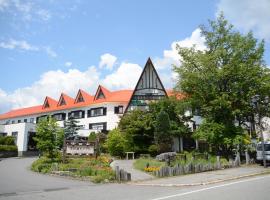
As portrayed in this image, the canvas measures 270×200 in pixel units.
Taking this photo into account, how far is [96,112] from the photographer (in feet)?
165

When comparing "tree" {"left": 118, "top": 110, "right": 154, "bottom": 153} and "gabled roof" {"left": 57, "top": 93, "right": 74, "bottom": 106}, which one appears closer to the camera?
"tree" {"left": 118, "top": 110, "right": 154, "bottom": 153}

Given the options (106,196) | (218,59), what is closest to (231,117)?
(218,59)

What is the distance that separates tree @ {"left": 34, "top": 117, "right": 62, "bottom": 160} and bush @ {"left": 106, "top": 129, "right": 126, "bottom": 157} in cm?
768

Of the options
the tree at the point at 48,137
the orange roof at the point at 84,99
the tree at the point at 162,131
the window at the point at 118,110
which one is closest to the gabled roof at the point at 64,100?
the orange roof at the point at 84,99

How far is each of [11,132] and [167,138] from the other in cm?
2603

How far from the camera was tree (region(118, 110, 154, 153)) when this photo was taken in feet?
113

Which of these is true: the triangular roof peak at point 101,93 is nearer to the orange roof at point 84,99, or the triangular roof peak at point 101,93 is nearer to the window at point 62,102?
the orange roof at point 84,99

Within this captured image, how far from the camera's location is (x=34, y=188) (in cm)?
1398

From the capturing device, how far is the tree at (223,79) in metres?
30.9

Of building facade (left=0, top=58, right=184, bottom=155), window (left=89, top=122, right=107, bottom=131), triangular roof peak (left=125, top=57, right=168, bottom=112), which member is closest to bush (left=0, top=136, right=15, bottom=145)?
building facade (left=0, top=58, right=184, bottom=155)

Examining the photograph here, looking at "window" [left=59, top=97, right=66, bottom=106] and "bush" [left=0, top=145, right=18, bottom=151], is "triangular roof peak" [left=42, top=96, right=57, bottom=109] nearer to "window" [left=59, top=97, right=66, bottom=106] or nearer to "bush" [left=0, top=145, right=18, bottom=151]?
"window" [left=59, top=97, right=66, bottom=106]

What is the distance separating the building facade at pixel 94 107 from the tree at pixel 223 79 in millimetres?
6217

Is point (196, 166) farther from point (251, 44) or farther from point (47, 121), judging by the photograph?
point (251, 44)

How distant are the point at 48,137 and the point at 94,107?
25.3m
